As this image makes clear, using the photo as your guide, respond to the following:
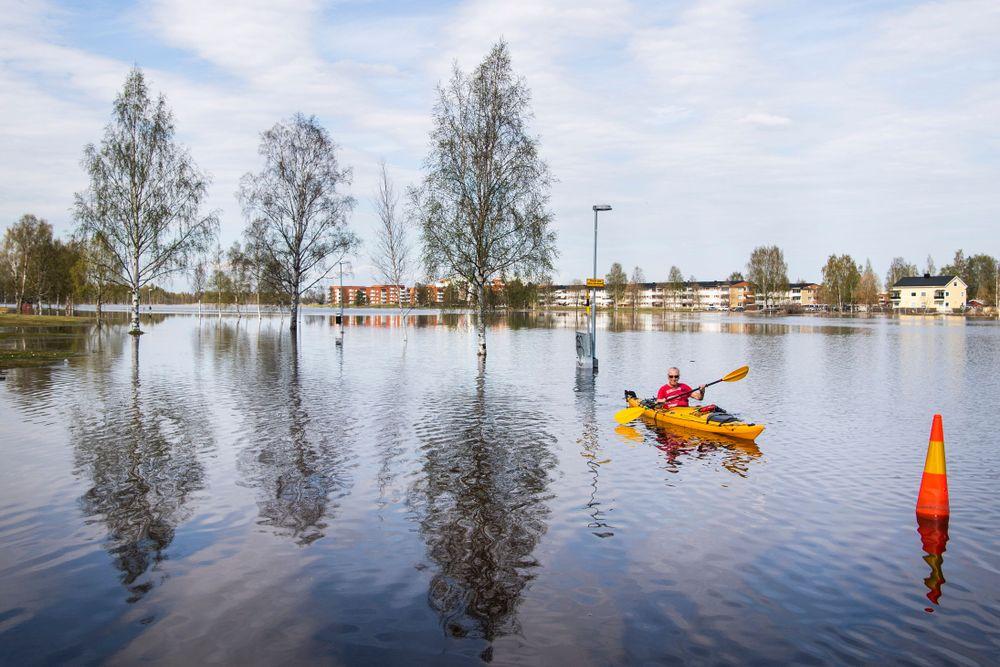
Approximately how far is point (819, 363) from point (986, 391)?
10.8 meters

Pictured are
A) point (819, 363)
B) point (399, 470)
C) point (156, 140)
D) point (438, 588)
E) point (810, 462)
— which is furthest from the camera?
point (156, 140)

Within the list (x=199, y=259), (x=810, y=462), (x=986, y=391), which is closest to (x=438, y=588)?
(x=810, y=462)

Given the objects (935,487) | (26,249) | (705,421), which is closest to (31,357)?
(705,421)

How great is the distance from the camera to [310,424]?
17047 millimetres

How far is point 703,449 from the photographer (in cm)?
1539

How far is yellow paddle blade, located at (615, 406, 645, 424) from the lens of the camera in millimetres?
18172

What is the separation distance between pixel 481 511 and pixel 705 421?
353 inches

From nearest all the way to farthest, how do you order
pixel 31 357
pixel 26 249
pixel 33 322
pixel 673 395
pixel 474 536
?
pixel 474 536 → pixel 673 395 → pixel 31 357 → pixel 33 322 → pixel 26 249

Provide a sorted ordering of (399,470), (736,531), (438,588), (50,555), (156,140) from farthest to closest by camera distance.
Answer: (156,140), (399,470), (736,531), (50,555), (438,588)

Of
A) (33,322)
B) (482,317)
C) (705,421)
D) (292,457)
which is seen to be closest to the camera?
(292,457)

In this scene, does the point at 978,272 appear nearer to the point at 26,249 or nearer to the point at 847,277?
the point at 847,277

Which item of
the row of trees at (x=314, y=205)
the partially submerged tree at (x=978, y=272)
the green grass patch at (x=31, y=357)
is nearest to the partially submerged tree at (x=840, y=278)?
Answer: the partially submerged tree at (x=978, y=272)

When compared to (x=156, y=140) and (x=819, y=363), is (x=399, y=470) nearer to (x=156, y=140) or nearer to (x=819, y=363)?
(x=819, y=363)

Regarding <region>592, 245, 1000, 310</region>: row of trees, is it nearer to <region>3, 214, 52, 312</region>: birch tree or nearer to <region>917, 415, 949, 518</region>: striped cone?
<region>3, 214, 52, 312</region>: birch tree
